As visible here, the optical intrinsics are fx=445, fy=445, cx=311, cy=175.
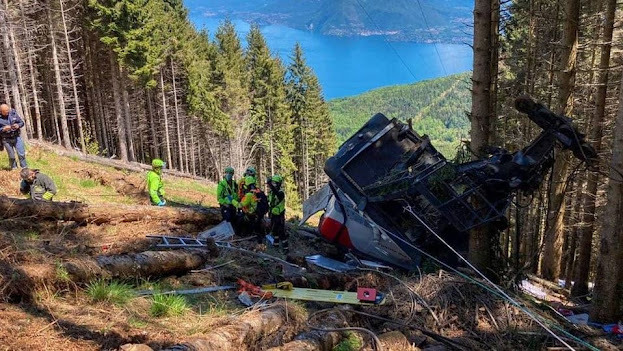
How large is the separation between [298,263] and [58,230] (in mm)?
4387

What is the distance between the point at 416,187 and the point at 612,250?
9.63 ft

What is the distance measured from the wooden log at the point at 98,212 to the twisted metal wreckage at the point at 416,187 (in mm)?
2702

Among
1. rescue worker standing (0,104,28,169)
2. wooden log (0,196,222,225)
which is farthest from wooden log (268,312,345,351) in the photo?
rescue worker standing (0,104,28,169)

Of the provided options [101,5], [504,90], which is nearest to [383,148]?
[504,90]

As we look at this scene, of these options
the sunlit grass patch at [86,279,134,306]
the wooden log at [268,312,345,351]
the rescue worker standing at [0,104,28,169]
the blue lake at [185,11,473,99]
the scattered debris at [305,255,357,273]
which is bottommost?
the blue lake at [185,11,473,99]

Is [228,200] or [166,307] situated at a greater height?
[166,307]

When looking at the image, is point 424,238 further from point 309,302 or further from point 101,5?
point 101,5

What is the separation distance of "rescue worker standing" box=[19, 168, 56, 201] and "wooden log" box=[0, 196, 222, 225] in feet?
5.03

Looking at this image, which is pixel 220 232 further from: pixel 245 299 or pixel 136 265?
pixel 245 299

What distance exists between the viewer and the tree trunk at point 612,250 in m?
6.29

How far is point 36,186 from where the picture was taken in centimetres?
976

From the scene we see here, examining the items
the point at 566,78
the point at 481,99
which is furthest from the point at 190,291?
the point at 566,78

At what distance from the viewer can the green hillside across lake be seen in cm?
11681

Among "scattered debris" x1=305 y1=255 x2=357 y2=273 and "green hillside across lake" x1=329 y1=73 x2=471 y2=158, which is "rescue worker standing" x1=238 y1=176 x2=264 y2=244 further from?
"green hillside across lake" x1=329 y1=73 x2=471 y2=158
